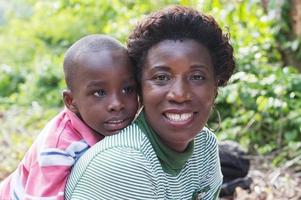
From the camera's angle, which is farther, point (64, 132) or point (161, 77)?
point (64, 132)

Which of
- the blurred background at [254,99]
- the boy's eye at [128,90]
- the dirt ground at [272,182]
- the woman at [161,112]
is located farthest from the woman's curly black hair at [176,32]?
the dirt ground at [272,182]

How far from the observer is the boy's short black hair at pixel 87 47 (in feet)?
7.34

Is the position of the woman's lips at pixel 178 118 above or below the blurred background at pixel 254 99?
above

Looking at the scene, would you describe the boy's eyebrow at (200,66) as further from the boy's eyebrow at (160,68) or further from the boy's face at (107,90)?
the boy's face at (107,90)

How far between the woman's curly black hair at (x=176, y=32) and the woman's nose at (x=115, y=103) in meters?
0.13

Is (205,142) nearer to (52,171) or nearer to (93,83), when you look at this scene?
(93,83)

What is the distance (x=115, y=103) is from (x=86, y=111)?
12cm

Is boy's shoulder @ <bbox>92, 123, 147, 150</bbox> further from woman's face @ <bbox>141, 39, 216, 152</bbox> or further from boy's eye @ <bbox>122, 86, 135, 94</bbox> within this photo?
boy's eye @ <bbox>122, 86, 135, 94</bbox>

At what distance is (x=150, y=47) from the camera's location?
2.04 m

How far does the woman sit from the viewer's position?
1970 millimetres

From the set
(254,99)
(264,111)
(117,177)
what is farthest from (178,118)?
(254,99)

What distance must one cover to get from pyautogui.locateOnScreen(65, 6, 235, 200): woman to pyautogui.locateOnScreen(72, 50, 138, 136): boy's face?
97 mm

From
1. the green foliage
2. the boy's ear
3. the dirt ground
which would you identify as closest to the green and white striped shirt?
the boy's ear

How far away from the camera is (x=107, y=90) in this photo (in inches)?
88.4
